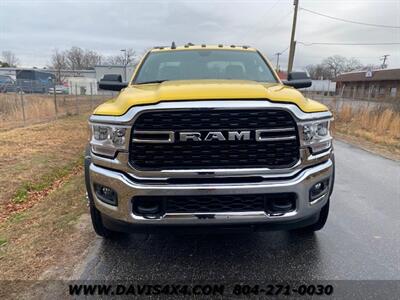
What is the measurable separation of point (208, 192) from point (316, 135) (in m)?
1.05

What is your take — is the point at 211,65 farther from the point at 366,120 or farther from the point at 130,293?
the point at 366,120

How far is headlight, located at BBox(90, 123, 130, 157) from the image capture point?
8.82 feet

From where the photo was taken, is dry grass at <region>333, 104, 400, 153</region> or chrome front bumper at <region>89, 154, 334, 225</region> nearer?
chrome front bumper at <region>89, 154, 334, 225</region>

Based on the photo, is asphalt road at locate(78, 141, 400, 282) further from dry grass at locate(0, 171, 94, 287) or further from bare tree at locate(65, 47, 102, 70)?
bare tree at locate(65, 47, 102, 70)

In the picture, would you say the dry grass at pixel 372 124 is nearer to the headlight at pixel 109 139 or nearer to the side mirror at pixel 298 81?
the side mirror at pixel 298 81

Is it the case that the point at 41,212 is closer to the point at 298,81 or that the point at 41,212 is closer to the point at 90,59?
the point at 298,81

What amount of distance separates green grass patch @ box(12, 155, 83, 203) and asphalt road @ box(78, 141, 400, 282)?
2.41 metres

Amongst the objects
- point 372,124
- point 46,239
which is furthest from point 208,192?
point 372,124

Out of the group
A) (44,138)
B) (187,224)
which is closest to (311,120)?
(187,224)

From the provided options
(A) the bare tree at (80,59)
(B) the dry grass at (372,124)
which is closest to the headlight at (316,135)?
(B) the dry grass at (372,124)

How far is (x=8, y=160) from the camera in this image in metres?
7.20

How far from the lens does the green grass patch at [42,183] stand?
526 cm

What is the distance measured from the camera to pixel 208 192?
2.60 m

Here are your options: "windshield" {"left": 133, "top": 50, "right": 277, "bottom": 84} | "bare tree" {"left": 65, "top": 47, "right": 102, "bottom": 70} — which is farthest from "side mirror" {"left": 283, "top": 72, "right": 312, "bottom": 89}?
"bare tree" {"left": 65, "top": 47, "right": 102, "bottom": 70}
